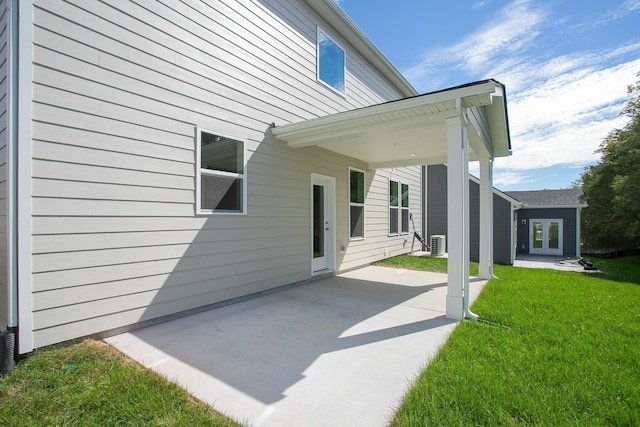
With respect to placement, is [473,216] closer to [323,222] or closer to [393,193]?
[393,193]

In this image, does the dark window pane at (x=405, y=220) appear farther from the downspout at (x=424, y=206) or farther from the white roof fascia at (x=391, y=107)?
the white roof fascia at (x=391, y=107)

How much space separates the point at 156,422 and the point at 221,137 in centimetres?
343

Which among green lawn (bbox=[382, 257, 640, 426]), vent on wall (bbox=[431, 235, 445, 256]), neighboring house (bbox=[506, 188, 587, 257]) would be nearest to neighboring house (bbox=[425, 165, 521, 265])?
vent on wall (bbox=[431, 235, 445, 256])

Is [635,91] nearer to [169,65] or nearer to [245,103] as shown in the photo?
[245,103]

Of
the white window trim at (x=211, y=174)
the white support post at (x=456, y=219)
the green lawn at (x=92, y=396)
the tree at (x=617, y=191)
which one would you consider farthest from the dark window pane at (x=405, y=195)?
the green lawn at (x=92, y=396)

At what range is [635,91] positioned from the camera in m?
13.7

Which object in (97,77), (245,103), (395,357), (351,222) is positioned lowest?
(395,357)

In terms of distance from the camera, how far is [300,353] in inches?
112

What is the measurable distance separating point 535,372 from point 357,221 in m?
5.50

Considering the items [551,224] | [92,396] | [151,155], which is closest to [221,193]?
[151,155]

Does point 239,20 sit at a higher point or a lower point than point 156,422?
higher

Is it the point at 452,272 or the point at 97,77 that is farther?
the point at 452,272

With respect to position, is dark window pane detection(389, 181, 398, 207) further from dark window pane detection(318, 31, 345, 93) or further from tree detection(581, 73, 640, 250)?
tree detection(581, 73, 640, 250)

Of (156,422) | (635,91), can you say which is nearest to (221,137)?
(156,422)
